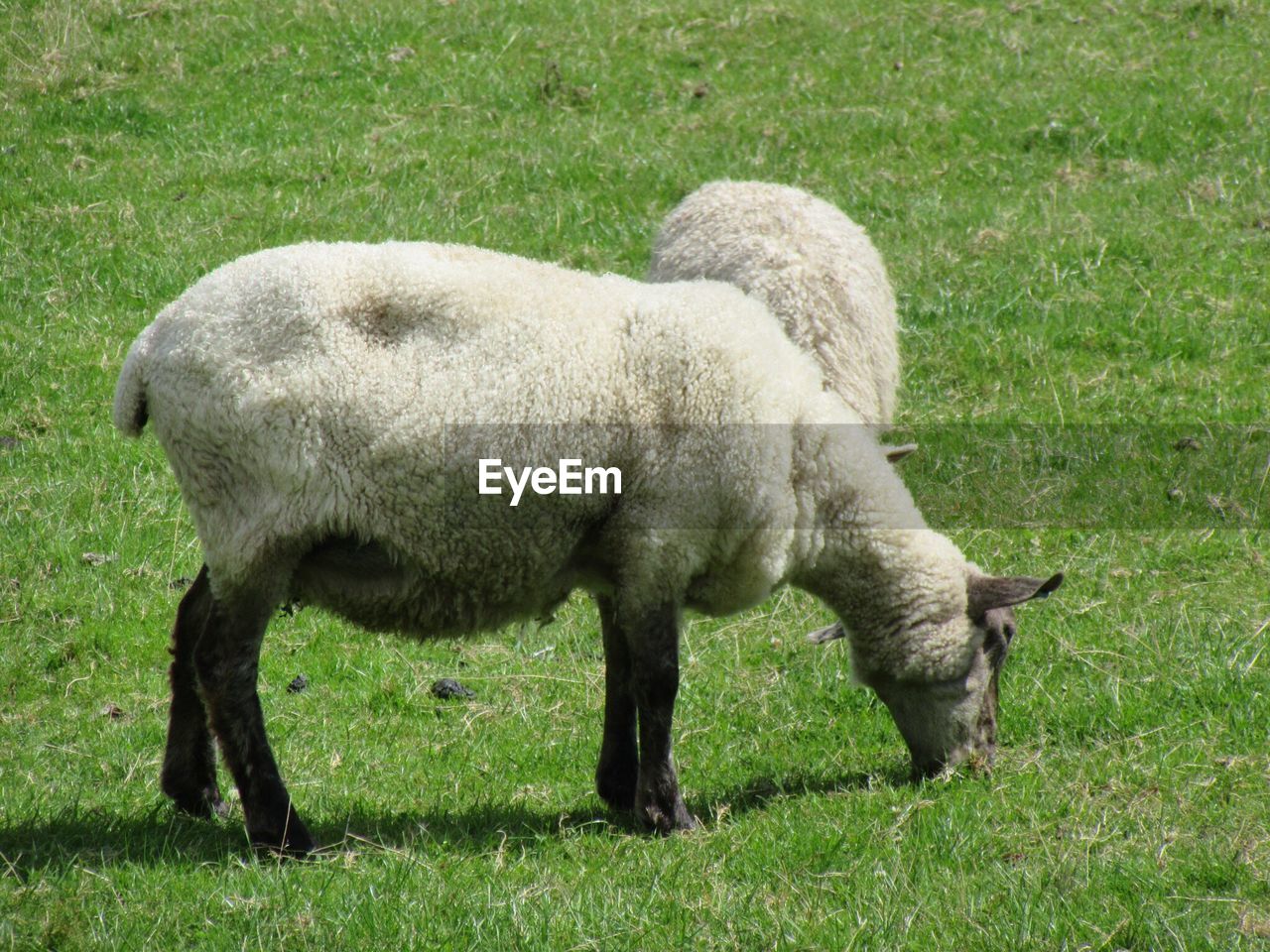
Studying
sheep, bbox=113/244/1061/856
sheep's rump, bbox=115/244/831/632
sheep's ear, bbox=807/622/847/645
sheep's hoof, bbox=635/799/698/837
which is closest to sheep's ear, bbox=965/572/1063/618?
sheep, bbox=113/244/1061/856

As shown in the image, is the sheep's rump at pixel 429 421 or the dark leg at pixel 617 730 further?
the dark leg at pixel 617 730

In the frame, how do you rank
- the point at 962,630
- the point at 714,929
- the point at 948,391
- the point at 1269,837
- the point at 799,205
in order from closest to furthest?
the point at 714,929
the point at 1269,837
the point at 962,630
the point at 799,205
the point at 948,391

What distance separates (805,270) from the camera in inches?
286

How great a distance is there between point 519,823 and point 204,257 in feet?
19.9

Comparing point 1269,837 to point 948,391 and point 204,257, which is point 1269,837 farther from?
point 204,257

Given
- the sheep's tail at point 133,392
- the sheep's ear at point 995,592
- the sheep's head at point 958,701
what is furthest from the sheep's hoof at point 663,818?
the sheep's tail at point 133,392

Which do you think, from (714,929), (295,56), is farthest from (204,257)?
(714,929)

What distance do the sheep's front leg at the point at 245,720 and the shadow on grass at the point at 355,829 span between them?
4.7 inches

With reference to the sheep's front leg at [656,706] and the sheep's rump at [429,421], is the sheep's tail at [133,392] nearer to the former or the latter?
the sheep's rump at [429,421]

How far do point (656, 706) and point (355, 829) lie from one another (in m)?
1.09

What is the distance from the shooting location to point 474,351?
4.98 meters

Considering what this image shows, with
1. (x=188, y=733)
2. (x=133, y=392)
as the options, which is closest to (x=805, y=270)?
(x=133, y=392)

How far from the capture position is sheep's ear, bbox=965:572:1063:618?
557 centimetres

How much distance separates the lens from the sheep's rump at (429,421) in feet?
15.9
